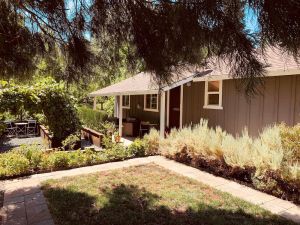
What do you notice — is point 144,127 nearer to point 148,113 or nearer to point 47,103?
point 148,113

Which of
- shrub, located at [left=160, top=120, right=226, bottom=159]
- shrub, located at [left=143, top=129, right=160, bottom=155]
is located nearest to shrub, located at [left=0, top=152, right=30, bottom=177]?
shrub, located at [left=143, top=129, right=160, bottom=155]

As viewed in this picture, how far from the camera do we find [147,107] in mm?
16297

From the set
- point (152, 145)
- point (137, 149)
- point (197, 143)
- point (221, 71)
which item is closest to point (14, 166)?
point (137, 149)

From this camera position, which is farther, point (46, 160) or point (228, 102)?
point (228, 102)

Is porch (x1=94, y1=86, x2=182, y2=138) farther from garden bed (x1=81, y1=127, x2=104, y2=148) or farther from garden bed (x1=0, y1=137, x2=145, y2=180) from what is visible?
garden bed (x1=0, y1=137, x2=145, y2=180)

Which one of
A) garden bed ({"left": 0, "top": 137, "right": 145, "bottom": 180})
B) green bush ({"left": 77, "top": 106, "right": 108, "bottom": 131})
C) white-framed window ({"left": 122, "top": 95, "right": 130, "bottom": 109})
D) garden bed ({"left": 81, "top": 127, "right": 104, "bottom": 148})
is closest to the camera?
garden bed ({"left": 0, "top": 137, "right": 145, "bottom": 180})

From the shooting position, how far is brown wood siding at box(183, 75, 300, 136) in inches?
315

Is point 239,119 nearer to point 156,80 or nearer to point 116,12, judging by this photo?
point 156,80

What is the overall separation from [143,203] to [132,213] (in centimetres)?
51

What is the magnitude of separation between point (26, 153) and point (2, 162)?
66 centimetres

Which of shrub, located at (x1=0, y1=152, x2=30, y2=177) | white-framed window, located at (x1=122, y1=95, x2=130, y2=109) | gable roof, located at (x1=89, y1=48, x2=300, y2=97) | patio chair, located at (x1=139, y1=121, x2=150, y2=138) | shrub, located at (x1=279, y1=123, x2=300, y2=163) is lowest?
shrub, located at (x1=0, y1=152, x2=30, y2=177)

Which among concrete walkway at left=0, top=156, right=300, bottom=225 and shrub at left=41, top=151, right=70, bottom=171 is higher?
shrub at left=41, top=151, right=70, bottom=171

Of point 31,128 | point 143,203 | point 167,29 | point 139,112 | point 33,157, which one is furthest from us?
point 31,128

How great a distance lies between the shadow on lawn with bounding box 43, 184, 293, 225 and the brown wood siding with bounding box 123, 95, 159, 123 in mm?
9531
